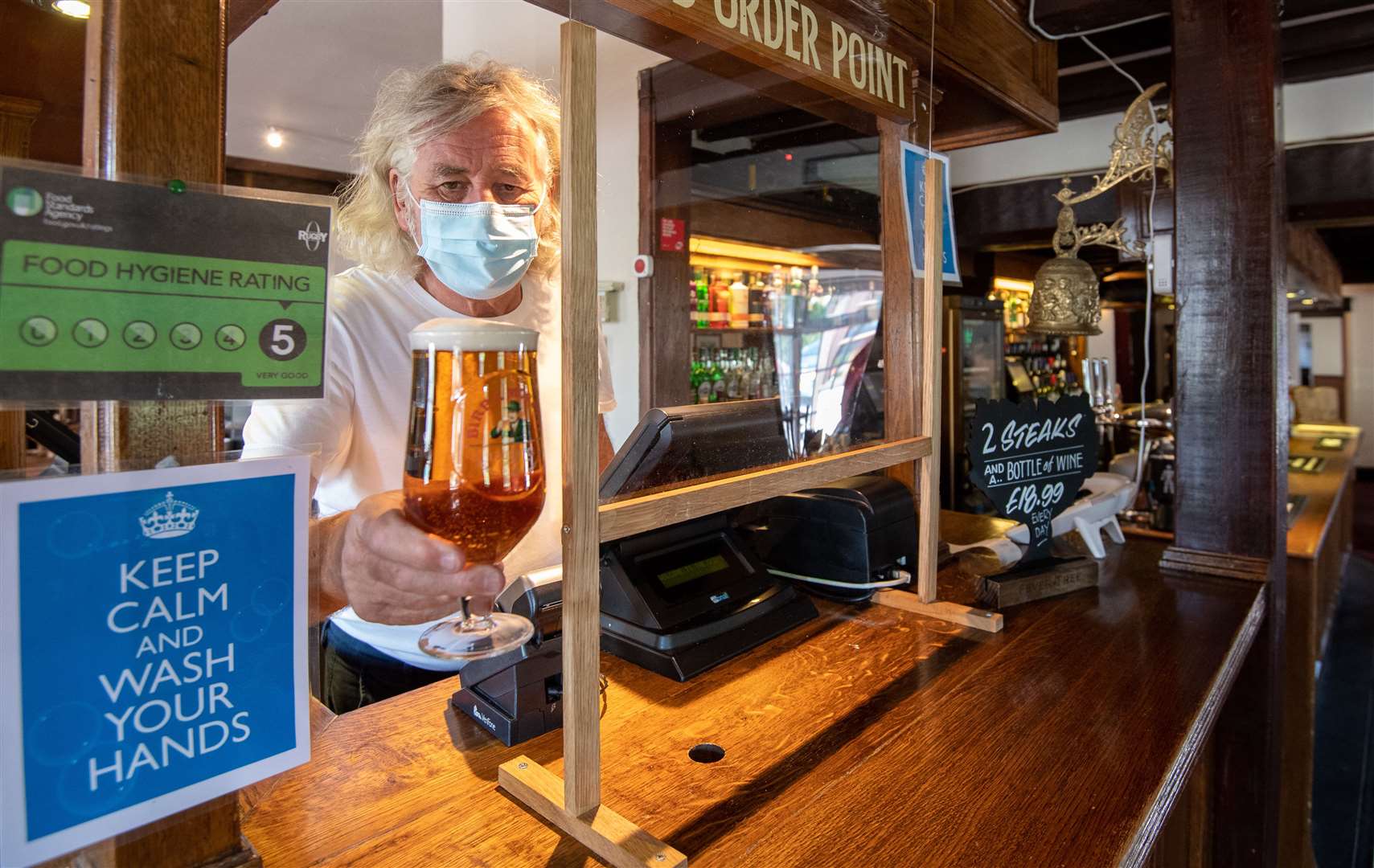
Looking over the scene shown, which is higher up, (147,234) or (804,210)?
(804,210)

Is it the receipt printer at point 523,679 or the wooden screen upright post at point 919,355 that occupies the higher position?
the wooden screen upright post at point 919,355

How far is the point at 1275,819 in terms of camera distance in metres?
1.91

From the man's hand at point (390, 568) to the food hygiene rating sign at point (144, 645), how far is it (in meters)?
0.07

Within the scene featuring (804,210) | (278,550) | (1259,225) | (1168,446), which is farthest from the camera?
(1168,446)

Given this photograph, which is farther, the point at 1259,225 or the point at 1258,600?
the point at 1259,225

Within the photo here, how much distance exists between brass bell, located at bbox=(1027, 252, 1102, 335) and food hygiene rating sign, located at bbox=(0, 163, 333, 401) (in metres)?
2.48

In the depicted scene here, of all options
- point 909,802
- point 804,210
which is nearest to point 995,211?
point 804,210

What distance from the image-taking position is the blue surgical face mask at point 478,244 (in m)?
1.07

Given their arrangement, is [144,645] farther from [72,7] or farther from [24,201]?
[72,7]

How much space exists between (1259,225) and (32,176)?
226cm

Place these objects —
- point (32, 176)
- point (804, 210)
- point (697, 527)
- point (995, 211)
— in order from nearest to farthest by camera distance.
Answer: point (32, 176) < point (697, 527) < point (804, 210) < point (995, 211)

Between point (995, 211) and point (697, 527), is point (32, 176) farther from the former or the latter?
point (995, 211)

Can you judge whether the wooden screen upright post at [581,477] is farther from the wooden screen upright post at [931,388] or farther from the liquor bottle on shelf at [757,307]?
the liquor bottle on shelf at [757,307]

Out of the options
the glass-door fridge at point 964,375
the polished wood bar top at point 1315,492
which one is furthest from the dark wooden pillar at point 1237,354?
the glass-door fridge at point 964,375
